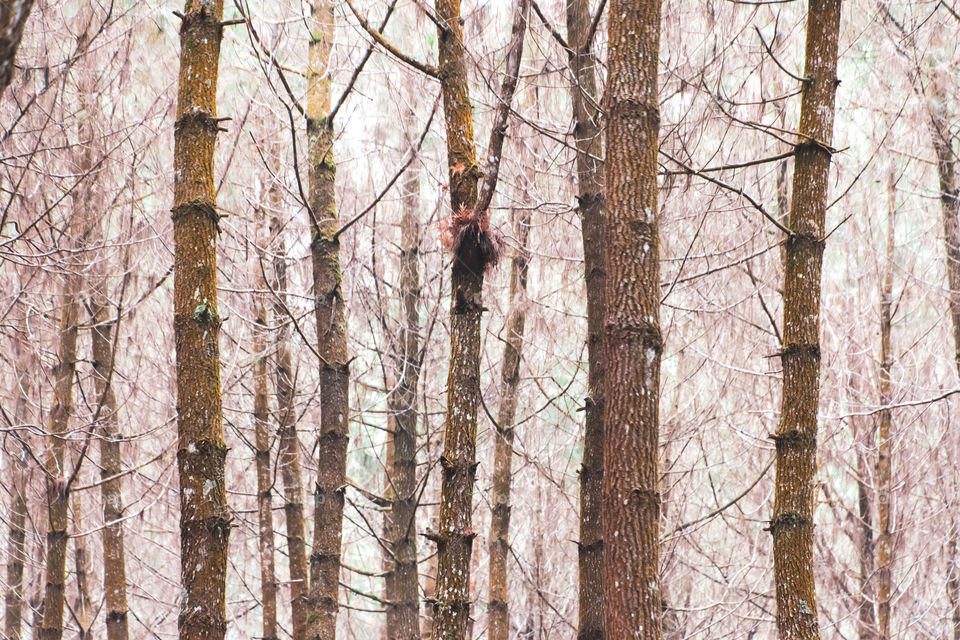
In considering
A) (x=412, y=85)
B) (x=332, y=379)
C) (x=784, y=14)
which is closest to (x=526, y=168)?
(x=412, y=85)

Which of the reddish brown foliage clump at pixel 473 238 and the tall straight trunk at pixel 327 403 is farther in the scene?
the tall straight trunk at pixel 327 403

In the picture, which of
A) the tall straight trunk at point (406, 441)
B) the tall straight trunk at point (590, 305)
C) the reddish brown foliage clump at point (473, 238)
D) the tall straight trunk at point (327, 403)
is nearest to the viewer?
the reddish brown foliage clump at point (473, 238)

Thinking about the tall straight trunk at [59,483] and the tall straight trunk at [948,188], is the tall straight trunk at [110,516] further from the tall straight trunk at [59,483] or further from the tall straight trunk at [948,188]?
the tall straight trunk at [948,188]

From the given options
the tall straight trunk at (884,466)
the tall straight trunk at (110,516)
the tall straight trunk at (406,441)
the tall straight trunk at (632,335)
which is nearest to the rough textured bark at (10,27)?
the tall straight trunk at (632,335)

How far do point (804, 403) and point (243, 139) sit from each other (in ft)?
22.3

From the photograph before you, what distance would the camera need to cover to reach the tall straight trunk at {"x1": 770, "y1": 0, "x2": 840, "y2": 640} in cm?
466

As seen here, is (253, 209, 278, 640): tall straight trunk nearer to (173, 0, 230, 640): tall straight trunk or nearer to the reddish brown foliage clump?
the reddish brown foliage clump

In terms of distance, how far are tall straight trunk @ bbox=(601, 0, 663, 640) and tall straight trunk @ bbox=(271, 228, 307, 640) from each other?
447 centimetres

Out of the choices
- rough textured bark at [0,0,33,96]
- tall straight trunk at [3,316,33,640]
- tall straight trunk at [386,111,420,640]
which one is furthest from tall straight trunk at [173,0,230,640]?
tall straight trunk at [386,111,420,640]

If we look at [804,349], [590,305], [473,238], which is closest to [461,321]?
[473,238]

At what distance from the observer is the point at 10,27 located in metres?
1.93

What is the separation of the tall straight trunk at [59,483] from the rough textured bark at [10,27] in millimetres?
5323

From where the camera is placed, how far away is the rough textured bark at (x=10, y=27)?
6.27 ft

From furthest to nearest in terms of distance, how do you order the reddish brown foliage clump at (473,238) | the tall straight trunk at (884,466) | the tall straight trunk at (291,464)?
the tall straight trunk at (884,466) < the tall straight trunk at (291,464) < the reddish brown foliage clump at (473,238)
